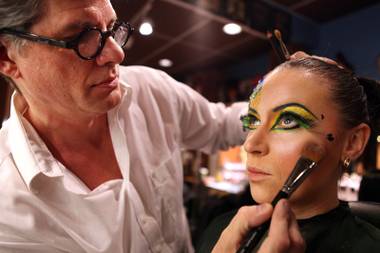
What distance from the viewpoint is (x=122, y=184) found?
1.14 metres

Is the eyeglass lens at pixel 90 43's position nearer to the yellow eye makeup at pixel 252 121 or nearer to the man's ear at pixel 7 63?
the man's ear at pixel 7 63

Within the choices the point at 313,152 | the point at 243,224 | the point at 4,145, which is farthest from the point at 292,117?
the point at 4,145

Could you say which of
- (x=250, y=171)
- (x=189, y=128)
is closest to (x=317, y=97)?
(x=250, y=171)

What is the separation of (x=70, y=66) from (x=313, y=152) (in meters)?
0.74

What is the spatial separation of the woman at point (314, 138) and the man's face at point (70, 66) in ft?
1.55

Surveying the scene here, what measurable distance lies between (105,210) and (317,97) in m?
0.75

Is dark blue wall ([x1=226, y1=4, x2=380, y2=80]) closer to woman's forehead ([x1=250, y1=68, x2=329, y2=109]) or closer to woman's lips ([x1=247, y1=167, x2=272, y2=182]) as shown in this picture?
woman's forehead ([x1=250, y1=68, x2=329, y2=109])

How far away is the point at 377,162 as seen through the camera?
188 centimetres

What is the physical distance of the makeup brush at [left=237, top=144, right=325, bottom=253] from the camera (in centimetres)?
61

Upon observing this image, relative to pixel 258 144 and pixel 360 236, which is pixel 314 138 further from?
pixel 360 236

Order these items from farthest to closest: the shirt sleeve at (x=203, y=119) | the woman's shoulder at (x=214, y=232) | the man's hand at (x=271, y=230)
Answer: the shirt sleeve at (x=203, y=119)
the woman's shoulder at (x=214, y=232)
the man's hand at (x=271, y=230)

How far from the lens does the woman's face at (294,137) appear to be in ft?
2.72


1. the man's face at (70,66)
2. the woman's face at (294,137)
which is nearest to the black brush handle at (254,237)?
the woman's face at (294,137)

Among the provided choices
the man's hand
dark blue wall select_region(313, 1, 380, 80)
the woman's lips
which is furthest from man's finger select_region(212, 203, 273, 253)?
dark blue wall select_region(313, 1, 380, 80)
